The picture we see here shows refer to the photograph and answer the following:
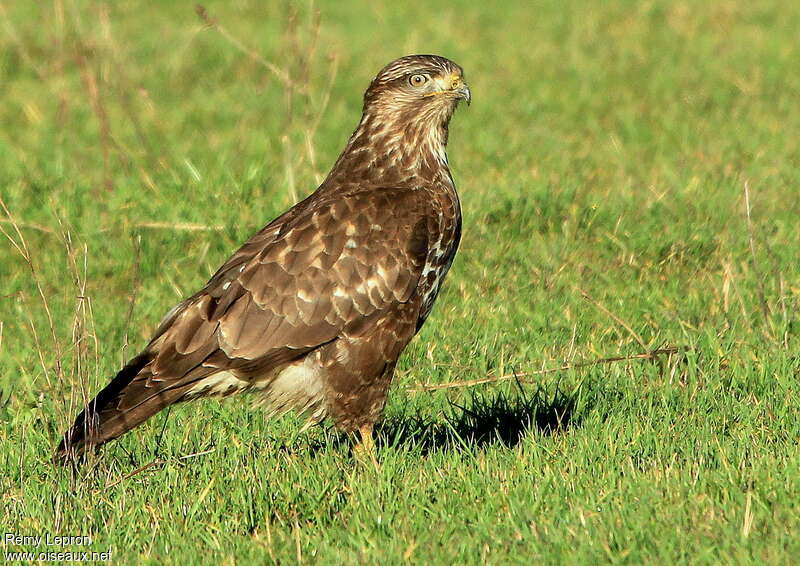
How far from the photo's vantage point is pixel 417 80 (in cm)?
633

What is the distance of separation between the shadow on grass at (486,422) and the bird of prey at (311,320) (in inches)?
Result: 13.2

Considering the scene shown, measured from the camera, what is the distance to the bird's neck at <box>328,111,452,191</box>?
617 centimetres

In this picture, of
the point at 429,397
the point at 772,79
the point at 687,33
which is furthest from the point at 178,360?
the point at 687,33

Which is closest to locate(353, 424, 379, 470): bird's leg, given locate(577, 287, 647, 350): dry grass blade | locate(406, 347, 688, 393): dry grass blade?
locate(406, 347, 688, 393): dry grass blade

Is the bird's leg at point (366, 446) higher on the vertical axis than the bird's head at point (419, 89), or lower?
lower

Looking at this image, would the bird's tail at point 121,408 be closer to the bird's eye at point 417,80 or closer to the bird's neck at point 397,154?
the bird's neck at point 397,154

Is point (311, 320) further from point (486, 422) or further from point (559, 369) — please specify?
point (559, 369)

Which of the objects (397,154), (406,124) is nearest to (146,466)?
(397,154)

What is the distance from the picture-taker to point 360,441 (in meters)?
6.00

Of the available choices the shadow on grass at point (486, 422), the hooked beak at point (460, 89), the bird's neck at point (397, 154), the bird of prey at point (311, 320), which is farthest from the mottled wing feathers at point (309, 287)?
the hooked beak at point (460, 89)

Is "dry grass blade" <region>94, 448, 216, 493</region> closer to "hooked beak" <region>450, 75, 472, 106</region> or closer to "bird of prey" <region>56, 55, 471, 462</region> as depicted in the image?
"bird of prey" <region>56, 55, 471, 462</region>

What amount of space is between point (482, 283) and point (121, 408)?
2.99m

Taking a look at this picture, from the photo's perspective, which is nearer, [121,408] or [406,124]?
[121,408]

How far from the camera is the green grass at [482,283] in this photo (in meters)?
4.84
